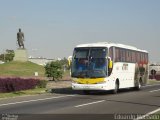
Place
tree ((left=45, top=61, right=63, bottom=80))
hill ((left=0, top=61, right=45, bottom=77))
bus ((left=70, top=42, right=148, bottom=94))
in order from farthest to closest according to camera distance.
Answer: hill ((left=0, top=61, right=45, bottom=77)) → tree ((left=45, top=61, right=63, bottom=80)) → bus ((left=70, top=42, right=148, bottom=94))

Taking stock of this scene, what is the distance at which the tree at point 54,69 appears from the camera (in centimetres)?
4491

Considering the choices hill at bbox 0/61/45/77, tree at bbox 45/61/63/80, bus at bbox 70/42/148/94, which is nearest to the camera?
bus at bbox 70/42/148/94

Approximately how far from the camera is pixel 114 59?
28578 millimetres

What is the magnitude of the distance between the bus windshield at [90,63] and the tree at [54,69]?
17.1m

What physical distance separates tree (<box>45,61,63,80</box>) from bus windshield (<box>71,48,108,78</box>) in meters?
17.1

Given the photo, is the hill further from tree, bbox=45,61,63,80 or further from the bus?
the bus

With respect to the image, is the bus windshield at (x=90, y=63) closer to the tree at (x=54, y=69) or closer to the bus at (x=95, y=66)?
the bus at (x=95, y=66)

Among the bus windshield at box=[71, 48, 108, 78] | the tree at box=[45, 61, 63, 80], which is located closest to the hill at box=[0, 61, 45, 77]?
the tree at box=[45, 61, 63, 80]

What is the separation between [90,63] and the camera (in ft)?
89.9

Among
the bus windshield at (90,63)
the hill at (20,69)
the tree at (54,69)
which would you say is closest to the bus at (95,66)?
the bus windshield at (90,63)

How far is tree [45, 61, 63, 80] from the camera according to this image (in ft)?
147

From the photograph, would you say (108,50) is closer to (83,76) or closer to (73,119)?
(83,76)

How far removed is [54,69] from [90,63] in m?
17.9

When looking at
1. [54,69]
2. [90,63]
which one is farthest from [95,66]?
[54,69]
